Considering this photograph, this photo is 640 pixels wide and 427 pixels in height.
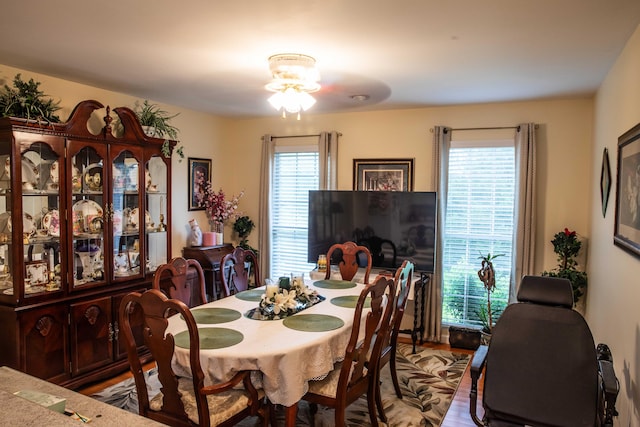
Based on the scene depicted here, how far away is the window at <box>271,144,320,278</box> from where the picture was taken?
17.7 feet

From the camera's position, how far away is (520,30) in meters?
2.49

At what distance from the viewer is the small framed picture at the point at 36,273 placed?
326 centimetres

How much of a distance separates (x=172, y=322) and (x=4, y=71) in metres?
2.42

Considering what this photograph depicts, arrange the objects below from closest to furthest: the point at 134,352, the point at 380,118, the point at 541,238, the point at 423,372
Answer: the point at 134,352
the point at 423,372
the point at 541,238
the point at 380,118

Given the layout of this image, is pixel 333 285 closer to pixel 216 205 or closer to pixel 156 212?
pixel 156 212

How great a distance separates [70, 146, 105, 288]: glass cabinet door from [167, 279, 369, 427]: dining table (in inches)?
54.9

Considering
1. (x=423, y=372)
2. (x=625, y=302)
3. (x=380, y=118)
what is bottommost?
(x=423, y=372)

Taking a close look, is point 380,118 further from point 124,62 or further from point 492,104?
point 124,62

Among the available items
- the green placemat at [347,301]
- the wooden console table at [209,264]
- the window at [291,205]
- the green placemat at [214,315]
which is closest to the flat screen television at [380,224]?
the window at [291,205]

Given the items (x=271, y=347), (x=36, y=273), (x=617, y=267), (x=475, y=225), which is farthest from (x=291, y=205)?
(x=617, y=267)

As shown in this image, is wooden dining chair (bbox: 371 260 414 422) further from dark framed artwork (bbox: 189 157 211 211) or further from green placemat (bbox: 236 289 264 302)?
dark framed artwork (bbox: 189 157 211 211)

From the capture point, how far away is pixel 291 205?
5.55 metres

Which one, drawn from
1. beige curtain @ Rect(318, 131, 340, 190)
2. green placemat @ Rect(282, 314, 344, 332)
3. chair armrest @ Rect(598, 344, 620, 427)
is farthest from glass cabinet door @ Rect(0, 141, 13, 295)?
chair armrest @ Rect(598, 344, 620, 427)

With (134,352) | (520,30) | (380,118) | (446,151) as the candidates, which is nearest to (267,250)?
(380,118)
